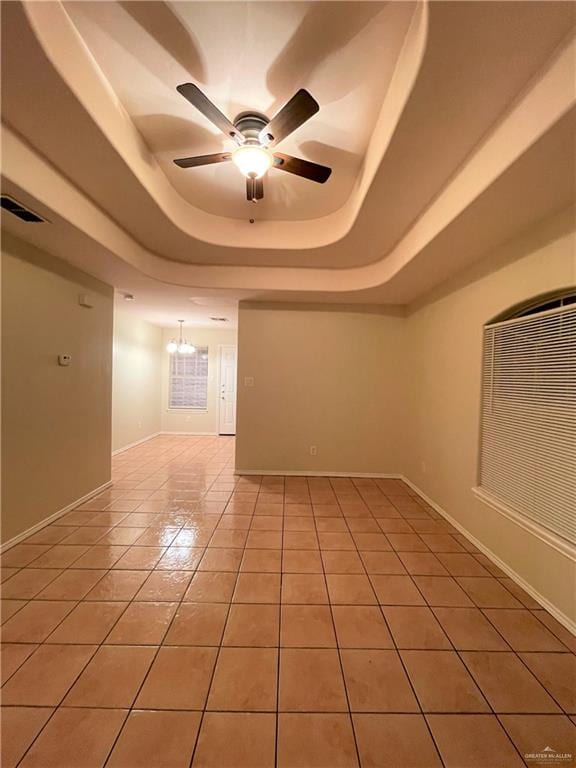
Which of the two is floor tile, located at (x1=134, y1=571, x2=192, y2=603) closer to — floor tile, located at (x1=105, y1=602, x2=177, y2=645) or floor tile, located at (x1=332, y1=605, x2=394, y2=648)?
floor tile, located at (x1=105, y1=602, x2=177, y2=645)

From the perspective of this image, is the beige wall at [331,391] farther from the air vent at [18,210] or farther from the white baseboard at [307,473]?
the air vent at [18,210]

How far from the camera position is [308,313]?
14.7 ft

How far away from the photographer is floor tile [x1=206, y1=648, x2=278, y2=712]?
1.38 metres

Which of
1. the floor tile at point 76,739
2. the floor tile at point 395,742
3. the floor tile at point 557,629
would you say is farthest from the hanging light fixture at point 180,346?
the floor tile at point 557,629

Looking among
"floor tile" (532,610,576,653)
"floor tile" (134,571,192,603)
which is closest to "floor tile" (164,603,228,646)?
"floor tile" (134,571,192,603)

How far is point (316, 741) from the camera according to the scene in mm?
1248

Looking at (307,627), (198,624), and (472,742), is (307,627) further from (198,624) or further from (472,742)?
(472,742)

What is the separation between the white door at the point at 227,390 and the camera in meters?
7.55

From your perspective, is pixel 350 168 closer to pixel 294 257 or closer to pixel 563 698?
pixel 294 257

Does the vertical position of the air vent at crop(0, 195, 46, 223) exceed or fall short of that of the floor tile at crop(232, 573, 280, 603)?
it exceeds it

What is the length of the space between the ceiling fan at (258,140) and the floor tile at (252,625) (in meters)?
2.70

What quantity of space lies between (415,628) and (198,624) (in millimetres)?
1262

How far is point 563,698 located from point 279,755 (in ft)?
4.37

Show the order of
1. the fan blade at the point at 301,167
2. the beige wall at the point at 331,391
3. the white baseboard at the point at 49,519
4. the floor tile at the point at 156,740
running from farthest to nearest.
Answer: the beige wall at the point at 331,391
the white baseboard at the point at 49,519
the fan blade at the point at 301,167
the floor tile at the point at 156,740
